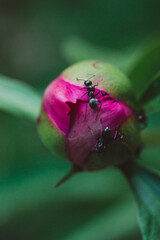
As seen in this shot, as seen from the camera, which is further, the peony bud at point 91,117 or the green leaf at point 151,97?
the green leaf at point 151,97

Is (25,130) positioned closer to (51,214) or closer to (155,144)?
(51,214)

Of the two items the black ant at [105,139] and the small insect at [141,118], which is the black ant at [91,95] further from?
the small insect at [141,118]

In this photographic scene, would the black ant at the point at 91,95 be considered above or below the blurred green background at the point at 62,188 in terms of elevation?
above

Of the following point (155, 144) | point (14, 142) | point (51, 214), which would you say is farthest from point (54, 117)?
point (14, 142)

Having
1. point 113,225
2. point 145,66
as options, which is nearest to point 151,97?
point 145,66

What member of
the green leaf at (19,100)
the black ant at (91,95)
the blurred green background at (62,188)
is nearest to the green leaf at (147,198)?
the black ant at (91,95)

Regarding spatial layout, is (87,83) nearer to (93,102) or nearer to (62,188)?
(93,102)
